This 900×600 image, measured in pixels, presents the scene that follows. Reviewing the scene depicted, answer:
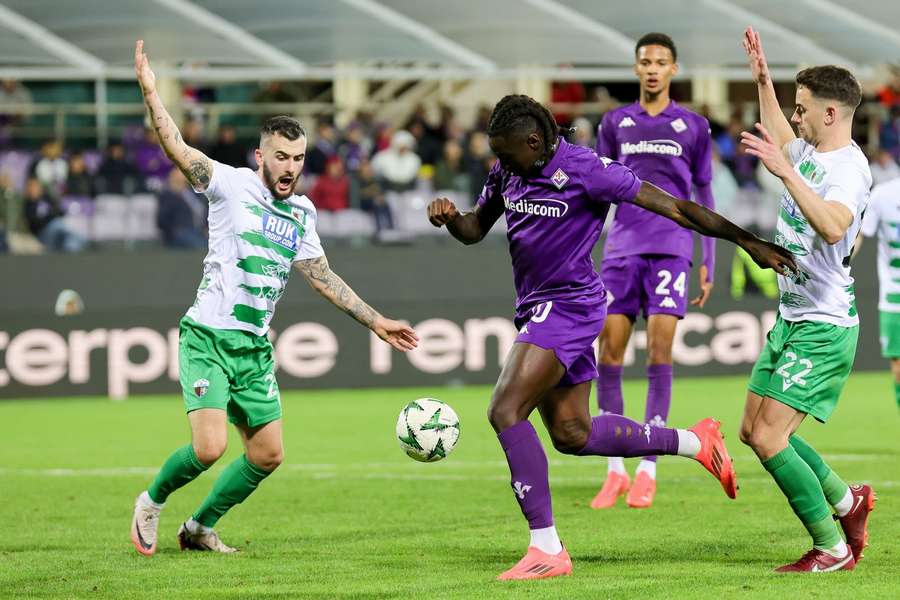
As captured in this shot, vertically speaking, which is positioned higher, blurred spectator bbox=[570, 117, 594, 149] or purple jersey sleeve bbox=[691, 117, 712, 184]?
blurred spectator bbox=[570, 117, 594, 149]

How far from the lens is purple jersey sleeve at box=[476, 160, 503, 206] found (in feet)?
22.5

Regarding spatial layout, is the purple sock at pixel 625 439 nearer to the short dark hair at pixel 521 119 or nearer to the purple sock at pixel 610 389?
the short dark hair at pixel 521 119

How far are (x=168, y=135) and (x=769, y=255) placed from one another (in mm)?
2701

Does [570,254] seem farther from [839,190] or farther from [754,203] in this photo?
[754,203]

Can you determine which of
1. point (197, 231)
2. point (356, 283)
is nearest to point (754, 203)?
point (356, 283)

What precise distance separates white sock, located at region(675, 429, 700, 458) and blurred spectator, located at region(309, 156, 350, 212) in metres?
12.1

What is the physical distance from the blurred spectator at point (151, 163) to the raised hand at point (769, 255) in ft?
42.2

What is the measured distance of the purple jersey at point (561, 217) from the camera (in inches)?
256

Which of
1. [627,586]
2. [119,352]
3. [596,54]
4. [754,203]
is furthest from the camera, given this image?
[596,54]

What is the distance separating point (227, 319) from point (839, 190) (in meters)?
2.83

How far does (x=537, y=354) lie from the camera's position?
21.4 feet

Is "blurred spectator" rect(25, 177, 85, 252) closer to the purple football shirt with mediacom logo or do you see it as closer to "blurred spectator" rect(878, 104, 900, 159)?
the purple football shirt with mediacom logo

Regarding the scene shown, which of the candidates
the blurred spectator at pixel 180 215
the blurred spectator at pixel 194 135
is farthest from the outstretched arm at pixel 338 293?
the blurred spectator at pixel 194 135

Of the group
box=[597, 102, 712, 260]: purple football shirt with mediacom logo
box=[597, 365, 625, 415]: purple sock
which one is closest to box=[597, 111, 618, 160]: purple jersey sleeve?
box=[597, 102, 712, 260]: purple football shirt with mediacom logo
